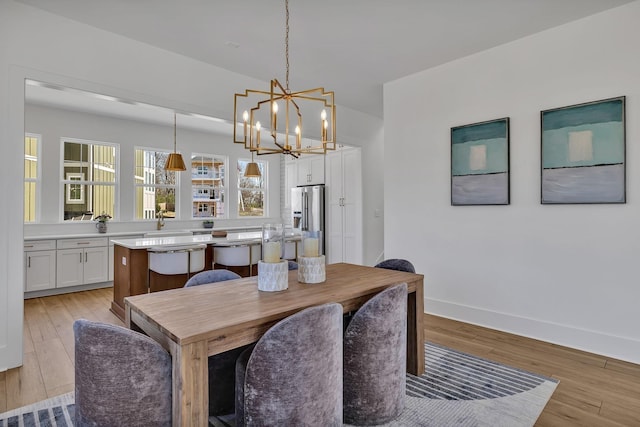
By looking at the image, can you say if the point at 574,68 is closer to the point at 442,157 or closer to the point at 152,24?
the point at 442,157

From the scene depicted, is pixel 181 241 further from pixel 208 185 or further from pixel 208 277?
pixel 208 185

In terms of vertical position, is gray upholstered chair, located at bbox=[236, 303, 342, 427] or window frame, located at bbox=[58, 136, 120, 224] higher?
window frame, located at bbox=[58, 136, 120, 224]

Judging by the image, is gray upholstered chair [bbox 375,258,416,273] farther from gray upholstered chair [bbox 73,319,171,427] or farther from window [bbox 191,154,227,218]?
window [bbox 191,154,227,218]

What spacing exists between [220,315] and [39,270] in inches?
186

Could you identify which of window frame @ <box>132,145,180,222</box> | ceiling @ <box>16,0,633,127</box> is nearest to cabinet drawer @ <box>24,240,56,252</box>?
window frame @ <box>132,145,180,222</box>

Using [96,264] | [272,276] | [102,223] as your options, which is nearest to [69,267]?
[96,264]

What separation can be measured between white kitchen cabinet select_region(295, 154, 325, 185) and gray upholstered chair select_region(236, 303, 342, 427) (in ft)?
17.1

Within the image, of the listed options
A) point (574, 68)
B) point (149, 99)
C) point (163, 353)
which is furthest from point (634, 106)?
point (149, 99)

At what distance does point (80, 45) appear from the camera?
2.97 metres

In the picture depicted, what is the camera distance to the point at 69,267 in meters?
5.05

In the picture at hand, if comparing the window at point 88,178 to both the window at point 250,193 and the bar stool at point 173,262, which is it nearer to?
the window at point 250,193

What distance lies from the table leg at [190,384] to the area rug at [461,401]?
2.53 ft

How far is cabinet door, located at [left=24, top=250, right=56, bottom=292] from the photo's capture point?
185 inches

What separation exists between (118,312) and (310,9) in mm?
3725
